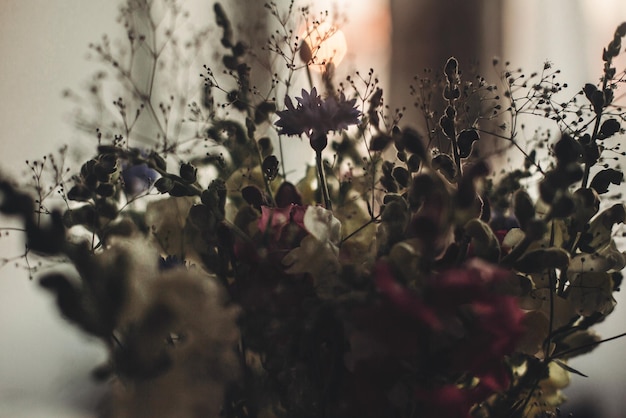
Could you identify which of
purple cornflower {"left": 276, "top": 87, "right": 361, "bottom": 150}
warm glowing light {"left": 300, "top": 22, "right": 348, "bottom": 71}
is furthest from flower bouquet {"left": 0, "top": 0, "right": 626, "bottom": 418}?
warm glowing light {"left": 300, "top": 22, "right": 348, "bottom": 71}

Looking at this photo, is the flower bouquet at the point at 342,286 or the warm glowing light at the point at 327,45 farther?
the warm glowing light at the point at 327,45

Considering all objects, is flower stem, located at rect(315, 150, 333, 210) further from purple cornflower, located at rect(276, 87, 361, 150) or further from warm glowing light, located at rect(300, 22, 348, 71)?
warm glowing light, located at rect(300, 22, 348, 71)

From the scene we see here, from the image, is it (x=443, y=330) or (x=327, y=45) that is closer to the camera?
(x=443, y=330)

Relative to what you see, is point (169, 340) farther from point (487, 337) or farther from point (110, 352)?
point (487, 337)

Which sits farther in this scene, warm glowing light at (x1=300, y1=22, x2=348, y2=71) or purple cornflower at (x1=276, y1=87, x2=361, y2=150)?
warm glowing light at (x1=300, y1=22, x2=348, y2=71)

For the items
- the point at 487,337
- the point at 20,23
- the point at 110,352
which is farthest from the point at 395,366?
the point at 20,23

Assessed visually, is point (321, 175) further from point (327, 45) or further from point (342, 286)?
point (327, 45)

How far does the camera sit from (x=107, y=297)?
36cm

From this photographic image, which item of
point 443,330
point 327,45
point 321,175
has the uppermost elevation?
point 327,45

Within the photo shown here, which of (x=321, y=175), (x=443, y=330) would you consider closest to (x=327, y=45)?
(x=321, y=175)

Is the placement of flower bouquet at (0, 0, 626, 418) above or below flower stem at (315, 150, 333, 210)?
below

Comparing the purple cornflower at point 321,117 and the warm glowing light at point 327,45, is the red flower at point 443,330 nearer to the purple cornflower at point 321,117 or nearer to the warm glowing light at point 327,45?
the purple cornflower at point 321,117

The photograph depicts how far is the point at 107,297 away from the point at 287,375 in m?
0.11

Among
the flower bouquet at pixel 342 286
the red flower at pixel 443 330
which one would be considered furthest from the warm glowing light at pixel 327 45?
the red flower at pixel 443 330
